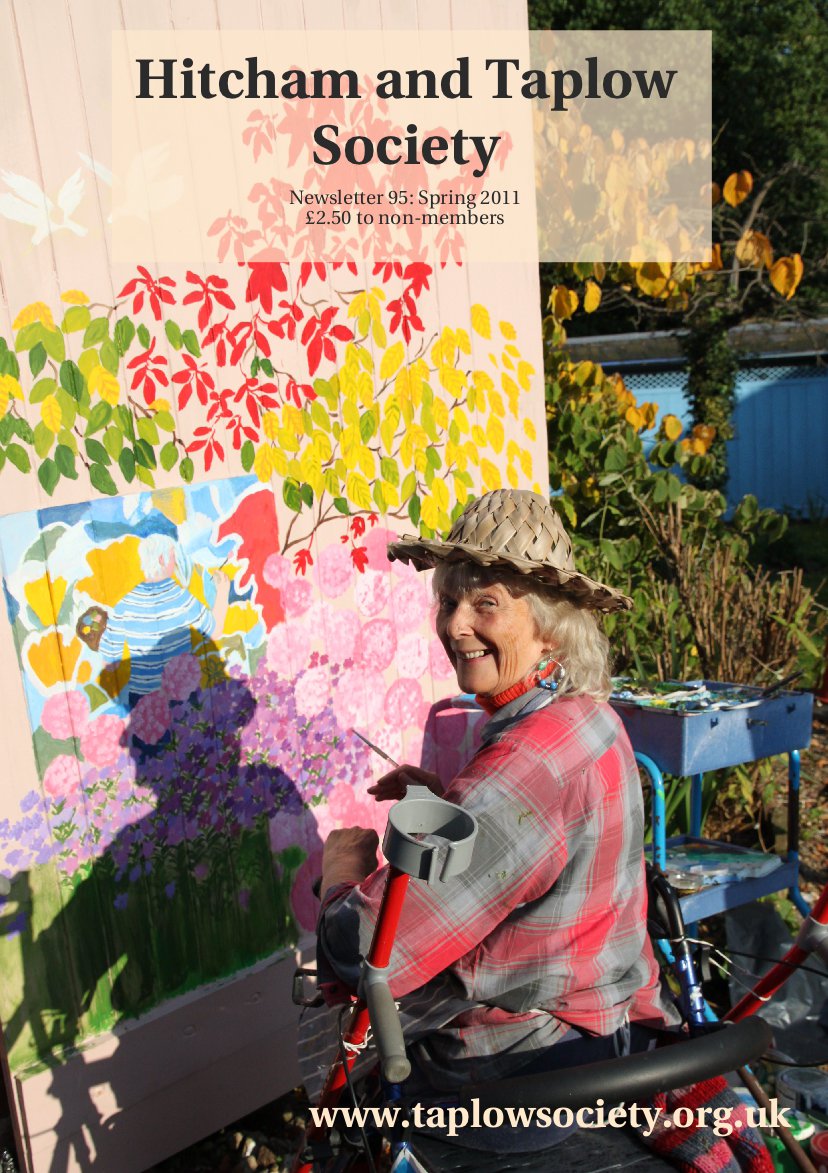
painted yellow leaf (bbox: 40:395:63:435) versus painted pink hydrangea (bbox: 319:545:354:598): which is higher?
painted yellow leaf (bbox: 40:395:63:435)

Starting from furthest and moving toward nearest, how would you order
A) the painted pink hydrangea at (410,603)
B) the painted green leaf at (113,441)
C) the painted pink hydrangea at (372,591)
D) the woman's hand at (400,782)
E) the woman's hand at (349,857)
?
the painted pink hydrangea at (410,603), the painted pink hydrangea at (372,591), the painted green leaf at (113,441), the woman's hand at (400,782), the woman's hand at (349,857)

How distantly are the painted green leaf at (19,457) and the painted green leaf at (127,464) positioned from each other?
24 centimetres

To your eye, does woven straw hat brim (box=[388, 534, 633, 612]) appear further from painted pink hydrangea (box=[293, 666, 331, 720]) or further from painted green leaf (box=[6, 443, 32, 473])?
painted pink hydrangea (box=[293, 666, 331, 720])

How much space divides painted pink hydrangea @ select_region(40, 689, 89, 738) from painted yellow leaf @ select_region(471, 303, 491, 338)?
1.76 meters

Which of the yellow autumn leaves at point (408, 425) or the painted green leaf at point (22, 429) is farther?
the yellow autumn leaves at point (408, 425)

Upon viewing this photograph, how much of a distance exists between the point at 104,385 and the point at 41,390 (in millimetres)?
170

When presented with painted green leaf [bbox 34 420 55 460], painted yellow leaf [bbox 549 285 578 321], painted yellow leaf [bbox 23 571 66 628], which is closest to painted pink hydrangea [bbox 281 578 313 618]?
painted yellow leaf [bbox 23 571 66 628]

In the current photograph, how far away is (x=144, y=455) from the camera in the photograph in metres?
2.79

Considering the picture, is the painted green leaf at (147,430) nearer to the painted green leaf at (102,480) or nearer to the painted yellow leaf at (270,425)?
the painted green leaf at (102,480)

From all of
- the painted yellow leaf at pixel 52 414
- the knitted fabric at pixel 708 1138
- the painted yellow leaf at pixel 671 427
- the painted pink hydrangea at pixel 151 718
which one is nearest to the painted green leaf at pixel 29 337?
the painted yellow leaf at pixel 52 414

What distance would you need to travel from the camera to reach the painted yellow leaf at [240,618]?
298 centimetres

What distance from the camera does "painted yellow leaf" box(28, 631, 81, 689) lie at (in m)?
2.60

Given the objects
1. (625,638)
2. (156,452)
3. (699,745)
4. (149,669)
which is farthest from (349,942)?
(625,638)

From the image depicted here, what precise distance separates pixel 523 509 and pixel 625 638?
3.54 meters
